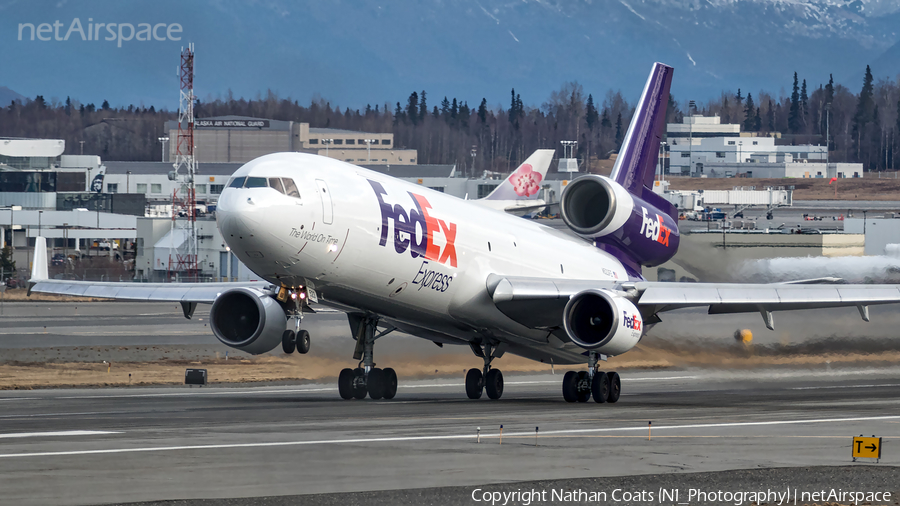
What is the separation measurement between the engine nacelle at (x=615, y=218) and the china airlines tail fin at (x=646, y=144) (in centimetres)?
65

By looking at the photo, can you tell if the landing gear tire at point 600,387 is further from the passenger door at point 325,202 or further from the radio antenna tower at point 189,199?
the radio antenna tower at point 189,199

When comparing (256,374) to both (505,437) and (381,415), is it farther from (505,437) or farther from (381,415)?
(505,437)

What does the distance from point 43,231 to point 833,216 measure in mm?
93344

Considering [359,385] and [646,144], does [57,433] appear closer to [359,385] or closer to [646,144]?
[359,385]

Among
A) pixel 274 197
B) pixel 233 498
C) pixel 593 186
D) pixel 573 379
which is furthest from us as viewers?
pixel 593 186

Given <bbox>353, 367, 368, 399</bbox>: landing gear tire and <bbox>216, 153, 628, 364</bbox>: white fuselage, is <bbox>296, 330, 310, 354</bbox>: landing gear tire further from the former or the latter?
<bbox>353, 367, 368, 399</bbox>: landing gear tire

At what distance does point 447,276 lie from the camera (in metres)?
Answer: 29.0

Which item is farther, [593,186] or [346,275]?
[593,186]

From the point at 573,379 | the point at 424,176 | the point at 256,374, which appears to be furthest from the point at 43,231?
the point at 573,379

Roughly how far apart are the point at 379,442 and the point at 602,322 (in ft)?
39.9

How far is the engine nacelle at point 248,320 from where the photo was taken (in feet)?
99.4

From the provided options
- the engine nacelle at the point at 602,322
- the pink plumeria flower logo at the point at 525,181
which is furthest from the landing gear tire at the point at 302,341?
the pink plumeria flower logo at the point at 525,181

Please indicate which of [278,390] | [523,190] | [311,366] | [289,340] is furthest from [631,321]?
[523,190]

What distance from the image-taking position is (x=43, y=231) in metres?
123
